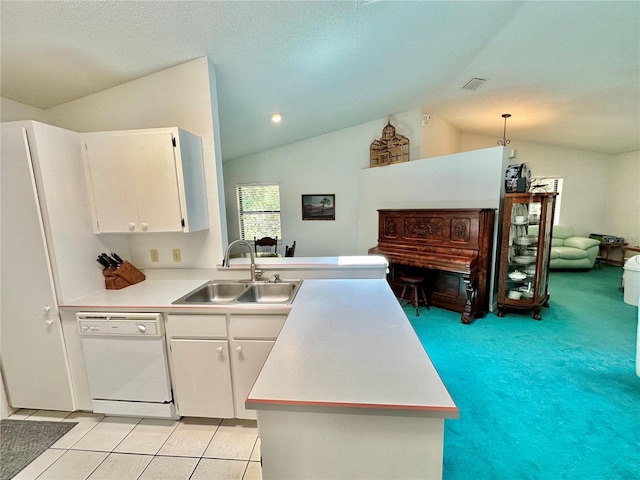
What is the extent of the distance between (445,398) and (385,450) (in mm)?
280

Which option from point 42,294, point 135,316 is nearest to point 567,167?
point 135,316

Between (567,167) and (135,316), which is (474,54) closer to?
(135,316)

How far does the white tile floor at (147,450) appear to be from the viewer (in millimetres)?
1558

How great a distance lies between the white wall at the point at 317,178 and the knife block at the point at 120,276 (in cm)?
362

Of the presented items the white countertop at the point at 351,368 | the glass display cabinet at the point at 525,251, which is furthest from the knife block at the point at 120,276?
the glass display cabinet at the point at 525,251

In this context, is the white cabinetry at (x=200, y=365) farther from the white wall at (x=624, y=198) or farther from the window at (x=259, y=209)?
the white wall at (x=624, y=198)

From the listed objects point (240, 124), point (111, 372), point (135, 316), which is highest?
point (240, 124)

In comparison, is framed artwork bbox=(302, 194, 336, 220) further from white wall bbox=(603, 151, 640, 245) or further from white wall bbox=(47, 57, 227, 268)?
white wall bbox=(603, 151, 640, 245)

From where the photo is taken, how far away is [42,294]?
181 centimetres

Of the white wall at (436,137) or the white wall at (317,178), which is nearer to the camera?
the white wall at (436,137)

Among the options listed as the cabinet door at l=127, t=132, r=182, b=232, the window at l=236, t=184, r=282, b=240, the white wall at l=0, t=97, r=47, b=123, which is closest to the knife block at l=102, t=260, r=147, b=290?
the cabinet door at l=127, t=132, r=182, b=232

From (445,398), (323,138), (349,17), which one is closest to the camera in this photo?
(445,398)

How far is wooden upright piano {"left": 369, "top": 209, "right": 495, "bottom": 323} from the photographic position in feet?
11.0

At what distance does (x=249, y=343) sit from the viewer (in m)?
1.73
